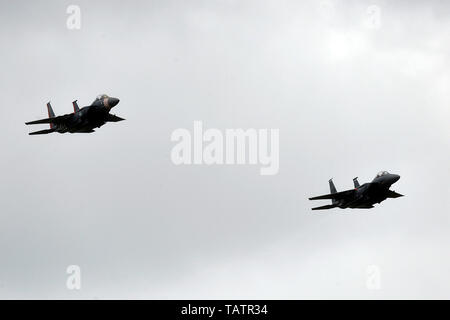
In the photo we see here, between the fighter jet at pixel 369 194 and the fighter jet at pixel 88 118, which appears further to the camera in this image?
the fighter jet at pixel 369 194

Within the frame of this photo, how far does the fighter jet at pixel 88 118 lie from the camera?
96.0 m

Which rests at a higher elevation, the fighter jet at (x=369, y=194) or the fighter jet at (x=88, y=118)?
the fighter jet at (x=88, y=118)

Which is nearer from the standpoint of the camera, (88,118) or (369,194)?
(88,118)

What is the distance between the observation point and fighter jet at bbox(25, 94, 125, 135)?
96.0 m

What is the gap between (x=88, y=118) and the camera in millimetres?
97562

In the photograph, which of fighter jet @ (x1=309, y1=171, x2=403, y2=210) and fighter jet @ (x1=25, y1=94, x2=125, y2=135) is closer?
fighter jet @ (x1=25, y1=94, x2=125, y2=135)

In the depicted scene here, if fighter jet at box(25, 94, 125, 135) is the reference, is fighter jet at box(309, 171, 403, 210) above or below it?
below

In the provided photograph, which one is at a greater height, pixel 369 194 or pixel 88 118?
pixel 88 118
